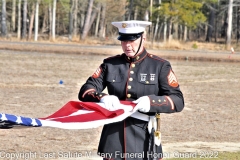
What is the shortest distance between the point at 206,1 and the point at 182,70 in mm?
39504

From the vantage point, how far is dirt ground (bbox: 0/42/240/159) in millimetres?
10477

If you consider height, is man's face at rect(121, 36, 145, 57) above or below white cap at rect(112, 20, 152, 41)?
below

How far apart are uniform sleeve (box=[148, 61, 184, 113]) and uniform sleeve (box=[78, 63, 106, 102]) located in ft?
1.42

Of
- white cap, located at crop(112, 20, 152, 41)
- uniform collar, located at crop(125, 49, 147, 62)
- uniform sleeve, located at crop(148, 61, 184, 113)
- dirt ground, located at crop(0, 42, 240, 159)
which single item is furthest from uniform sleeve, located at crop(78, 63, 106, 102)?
dirt ground, located at crop(0, 42, 240, 159)

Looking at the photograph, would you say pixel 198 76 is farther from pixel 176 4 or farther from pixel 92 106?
pixel 176 4

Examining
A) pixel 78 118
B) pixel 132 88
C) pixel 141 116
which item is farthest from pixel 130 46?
pixel 78 118

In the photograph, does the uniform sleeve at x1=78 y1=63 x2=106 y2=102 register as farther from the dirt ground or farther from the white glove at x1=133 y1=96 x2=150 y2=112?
the dirt ground

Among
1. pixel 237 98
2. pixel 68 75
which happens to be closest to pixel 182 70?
pixel 68 75

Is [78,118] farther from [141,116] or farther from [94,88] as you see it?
[141,116]

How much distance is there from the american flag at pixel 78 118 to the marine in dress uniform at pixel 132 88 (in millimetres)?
74

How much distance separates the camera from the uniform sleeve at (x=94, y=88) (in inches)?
193

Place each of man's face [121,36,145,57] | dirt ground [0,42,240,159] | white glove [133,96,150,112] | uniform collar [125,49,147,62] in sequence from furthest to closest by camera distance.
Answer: dirt ground [0,42,240,159] → uniform collar [125,49,147,62] → man's face [121,36,145,57] → white glove [133,96,150,112]

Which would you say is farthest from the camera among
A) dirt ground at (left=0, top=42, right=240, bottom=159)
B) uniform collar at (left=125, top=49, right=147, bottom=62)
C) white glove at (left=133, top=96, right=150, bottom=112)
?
dirt ground at (left=0, top=42, right=240, bottom=159)

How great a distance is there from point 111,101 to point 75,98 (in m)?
11.9
